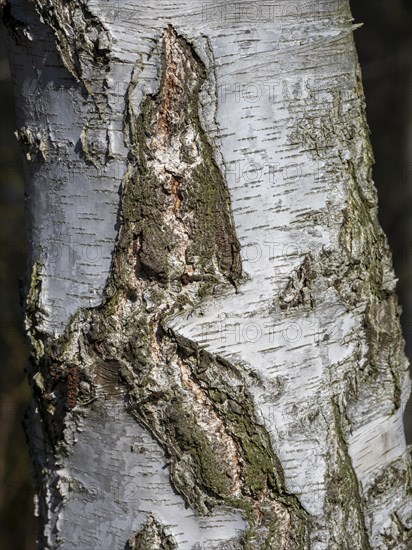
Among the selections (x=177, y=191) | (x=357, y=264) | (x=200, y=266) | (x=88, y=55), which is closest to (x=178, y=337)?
(x=200, y=266)

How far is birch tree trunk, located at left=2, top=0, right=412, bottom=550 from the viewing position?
3.06ft

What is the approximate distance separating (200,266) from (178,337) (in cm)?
11

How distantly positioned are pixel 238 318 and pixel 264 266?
0.09m

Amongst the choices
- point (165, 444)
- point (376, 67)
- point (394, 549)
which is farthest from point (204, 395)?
point (376, 67)

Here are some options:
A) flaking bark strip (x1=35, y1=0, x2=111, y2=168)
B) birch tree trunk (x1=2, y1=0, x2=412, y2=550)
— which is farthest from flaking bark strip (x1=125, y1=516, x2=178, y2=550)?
flaking bark strip (x1=35, y1=0, x2=111, y2=168)

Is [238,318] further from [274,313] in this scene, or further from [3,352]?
[3,352]

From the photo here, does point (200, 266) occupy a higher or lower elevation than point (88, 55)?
lower

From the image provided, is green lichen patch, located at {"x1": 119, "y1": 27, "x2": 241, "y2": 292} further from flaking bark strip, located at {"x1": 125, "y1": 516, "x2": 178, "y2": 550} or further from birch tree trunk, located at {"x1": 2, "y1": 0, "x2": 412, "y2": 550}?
flaking bark strip, located at {"x1": 125, "y1": 516, "x2": 178, "y2": 550}

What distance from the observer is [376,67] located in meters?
4.80

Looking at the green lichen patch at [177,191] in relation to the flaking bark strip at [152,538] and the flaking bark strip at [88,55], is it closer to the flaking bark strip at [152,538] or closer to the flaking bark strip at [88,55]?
the flaking bark strip at [88,55]

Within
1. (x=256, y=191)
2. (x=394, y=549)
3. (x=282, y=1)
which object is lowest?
(x=394, y=549)

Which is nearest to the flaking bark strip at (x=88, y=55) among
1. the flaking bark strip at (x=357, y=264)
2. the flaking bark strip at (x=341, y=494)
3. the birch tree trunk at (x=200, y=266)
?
the birch tree trunk at (x=200, y=266)

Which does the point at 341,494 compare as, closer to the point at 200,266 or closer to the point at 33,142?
the point at 200,266

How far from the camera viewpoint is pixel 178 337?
3.12ft
